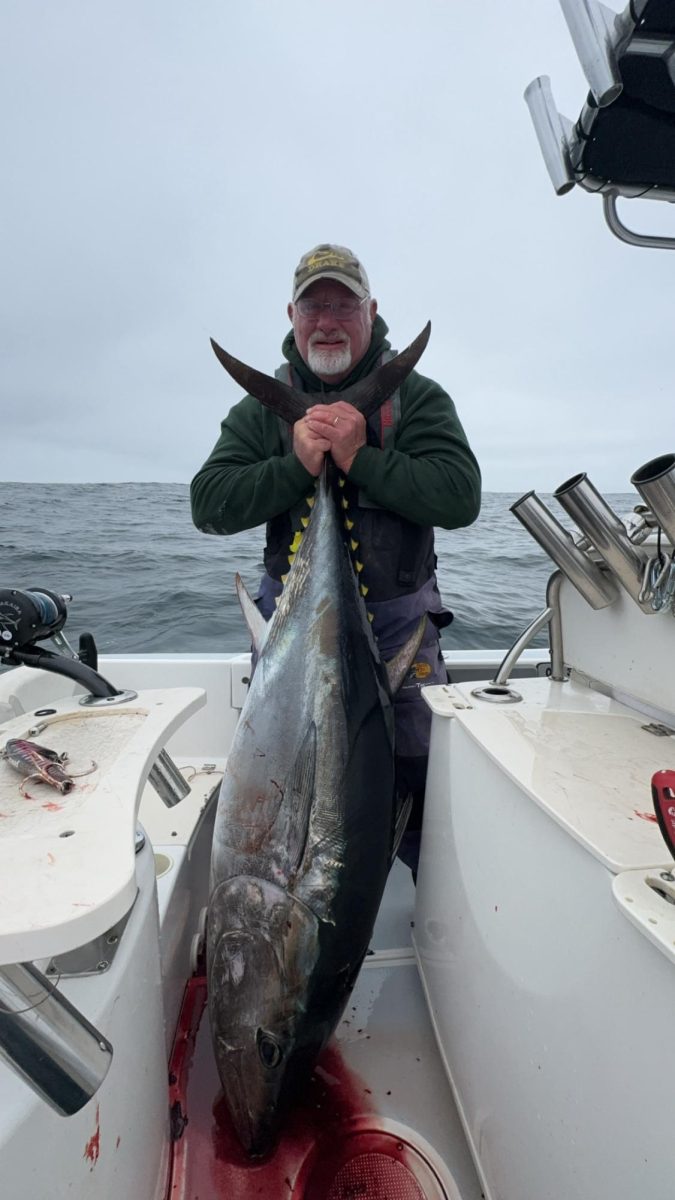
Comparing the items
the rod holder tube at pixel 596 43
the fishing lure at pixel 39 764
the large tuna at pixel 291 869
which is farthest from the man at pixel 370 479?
the fishing lure at pixel 39 764

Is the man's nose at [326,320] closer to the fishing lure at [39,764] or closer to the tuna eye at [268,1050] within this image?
the fishing lure at [39,764]

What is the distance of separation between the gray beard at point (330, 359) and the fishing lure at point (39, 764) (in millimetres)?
1451

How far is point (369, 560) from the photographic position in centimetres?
201

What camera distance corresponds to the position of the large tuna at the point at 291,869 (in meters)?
1.29

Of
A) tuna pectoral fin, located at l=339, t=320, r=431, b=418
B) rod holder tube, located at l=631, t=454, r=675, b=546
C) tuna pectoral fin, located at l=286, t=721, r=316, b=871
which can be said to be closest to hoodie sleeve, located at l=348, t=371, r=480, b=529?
tuna pectoral fin, located at l=339, t=320, r=431, b=418

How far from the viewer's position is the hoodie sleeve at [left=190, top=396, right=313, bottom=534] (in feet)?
5.90

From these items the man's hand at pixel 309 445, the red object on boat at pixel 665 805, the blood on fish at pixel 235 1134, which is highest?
the man's hand at pixel 309 445

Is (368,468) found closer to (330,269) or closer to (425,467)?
(425,467)

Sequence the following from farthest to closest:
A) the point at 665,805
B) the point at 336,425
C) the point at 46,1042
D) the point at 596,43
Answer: the point at 336,425, the point at 596,43, the point at 665,805, the point at 46,1042

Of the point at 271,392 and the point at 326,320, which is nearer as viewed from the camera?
the point at 271,392

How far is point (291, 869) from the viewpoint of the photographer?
4.24ft

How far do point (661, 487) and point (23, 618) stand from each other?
4.85ft

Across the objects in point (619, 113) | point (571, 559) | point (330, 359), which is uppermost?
point (619, 113)

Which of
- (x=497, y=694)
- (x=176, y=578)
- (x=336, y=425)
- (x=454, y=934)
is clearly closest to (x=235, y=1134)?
(x=454, y=934)
